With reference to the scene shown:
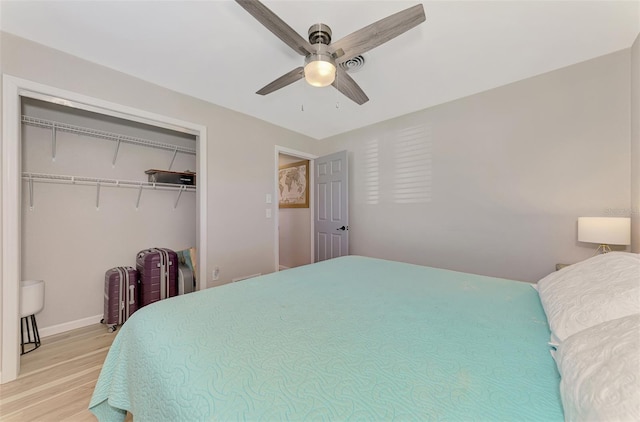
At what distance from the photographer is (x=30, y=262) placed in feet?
7.16

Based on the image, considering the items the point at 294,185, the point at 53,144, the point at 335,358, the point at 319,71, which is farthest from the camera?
the point at 294,185

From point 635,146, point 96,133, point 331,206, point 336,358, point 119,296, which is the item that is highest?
point 96,133

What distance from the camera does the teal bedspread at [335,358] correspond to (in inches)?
21.7

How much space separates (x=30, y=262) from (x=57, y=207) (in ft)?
1.78

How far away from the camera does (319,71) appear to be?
57.8 inches

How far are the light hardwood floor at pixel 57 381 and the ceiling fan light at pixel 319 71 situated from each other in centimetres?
239

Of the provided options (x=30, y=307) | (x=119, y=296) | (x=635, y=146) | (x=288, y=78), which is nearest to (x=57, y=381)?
(x=30, y=307)

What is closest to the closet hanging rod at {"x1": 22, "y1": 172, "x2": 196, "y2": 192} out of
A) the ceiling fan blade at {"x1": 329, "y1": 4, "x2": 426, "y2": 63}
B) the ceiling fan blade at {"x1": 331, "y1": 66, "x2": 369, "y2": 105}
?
the ceiling fan blade at {"x1": 331, "y1": 66, "x2": 369, "y2": 105}

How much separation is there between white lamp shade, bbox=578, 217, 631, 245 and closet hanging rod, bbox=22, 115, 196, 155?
4.15 m

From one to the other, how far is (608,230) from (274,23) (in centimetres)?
265

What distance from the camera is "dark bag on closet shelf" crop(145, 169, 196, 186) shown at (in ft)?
9.12

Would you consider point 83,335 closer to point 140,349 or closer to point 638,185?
point 140,349

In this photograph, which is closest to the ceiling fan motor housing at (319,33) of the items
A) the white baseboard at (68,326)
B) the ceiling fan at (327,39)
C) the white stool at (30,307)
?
the ceiling fan at (327,39)

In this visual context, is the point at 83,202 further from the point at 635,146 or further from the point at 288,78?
the point at 635,146
